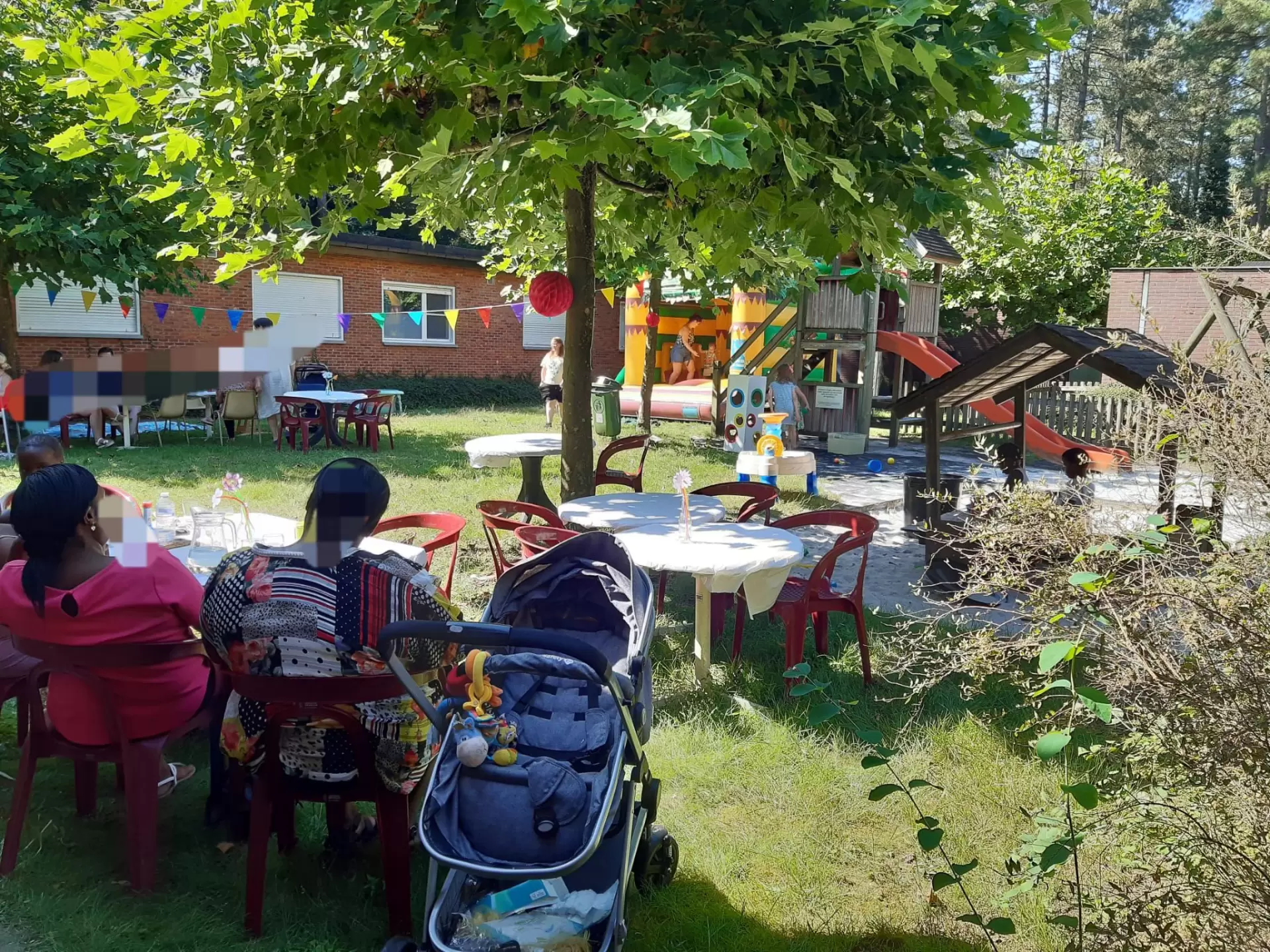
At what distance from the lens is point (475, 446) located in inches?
305

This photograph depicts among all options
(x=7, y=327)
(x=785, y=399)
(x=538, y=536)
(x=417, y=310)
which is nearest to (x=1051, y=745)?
(x=538, y=536)

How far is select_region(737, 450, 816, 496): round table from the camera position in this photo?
9.21 meters

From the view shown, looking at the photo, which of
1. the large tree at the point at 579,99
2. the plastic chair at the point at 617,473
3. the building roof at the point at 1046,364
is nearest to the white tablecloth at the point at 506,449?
the plastic chair at the point at 617,473

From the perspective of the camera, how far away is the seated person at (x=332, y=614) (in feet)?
8.55

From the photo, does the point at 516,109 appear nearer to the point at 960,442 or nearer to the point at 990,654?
the point at 990,654

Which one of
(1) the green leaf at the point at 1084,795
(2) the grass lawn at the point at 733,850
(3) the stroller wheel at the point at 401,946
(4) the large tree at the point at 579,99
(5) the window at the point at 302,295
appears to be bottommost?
(2) the grass lawn at the point at 733,850

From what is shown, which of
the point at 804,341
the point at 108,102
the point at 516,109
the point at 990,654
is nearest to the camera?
the point at 990,654

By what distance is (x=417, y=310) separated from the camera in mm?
21594

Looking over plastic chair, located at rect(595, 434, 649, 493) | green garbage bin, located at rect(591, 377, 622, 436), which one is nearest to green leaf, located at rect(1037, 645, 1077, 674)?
plastic chair, located at rect(595, 434, 649, 493)

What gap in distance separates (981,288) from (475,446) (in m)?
17.4

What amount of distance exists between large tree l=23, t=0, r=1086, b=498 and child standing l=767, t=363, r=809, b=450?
7546 millimetres

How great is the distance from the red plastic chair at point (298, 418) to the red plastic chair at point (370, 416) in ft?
1.32

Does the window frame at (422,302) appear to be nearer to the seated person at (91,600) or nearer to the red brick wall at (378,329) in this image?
the red brick wall at (378,329)

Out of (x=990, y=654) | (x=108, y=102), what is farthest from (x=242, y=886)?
(x=108, y=102)
